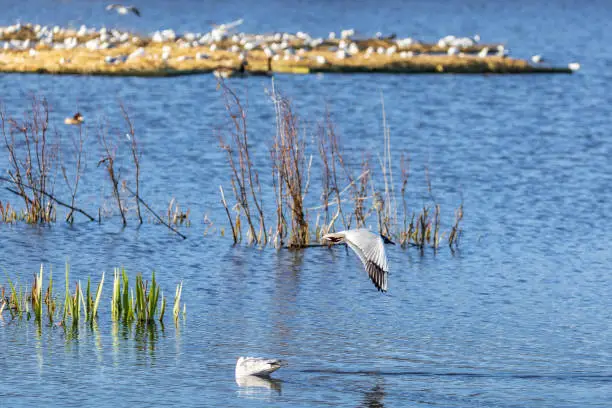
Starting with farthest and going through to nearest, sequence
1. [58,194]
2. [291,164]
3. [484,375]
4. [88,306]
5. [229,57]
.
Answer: [229,57]
[58,194]
[291,164]
[88,306]
[484,375]

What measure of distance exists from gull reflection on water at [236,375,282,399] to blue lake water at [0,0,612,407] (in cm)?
3

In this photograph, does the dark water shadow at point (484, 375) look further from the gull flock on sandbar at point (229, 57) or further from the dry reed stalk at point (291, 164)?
the gull flock on sandbar at point (229, 57)

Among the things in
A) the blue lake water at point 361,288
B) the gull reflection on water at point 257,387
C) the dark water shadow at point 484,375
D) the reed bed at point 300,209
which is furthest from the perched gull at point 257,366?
the reed bed at point 300,209

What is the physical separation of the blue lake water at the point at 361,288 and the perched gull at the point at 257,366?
0.19 m

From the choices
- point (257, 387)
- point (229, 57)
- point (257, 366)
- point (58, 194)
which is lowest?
point (257, 387)

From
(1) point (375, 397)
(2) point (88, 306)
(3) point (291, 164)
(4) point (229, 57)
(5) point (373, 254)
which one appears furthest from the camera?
(4) point (229, 57)

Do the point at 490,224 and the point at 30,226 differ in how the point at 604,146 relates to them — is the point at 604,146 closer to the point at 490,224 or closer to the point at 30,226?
the point at 490,224

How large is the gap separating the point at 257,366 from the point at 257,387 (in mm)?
226

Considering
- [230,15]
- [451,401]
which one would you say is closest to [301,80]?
[451,401]

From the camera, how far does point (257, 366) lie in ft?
50.6

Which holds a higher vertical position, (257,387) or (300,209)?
(300,209)

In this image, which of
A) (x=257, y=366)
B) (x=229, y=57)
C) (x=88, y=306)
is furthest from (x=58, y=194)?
(x=229, y=57)

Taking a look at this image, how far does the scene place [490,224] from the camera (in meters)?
27.1

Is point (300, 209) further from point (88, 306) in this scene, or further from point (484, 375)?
point (484, 375)
